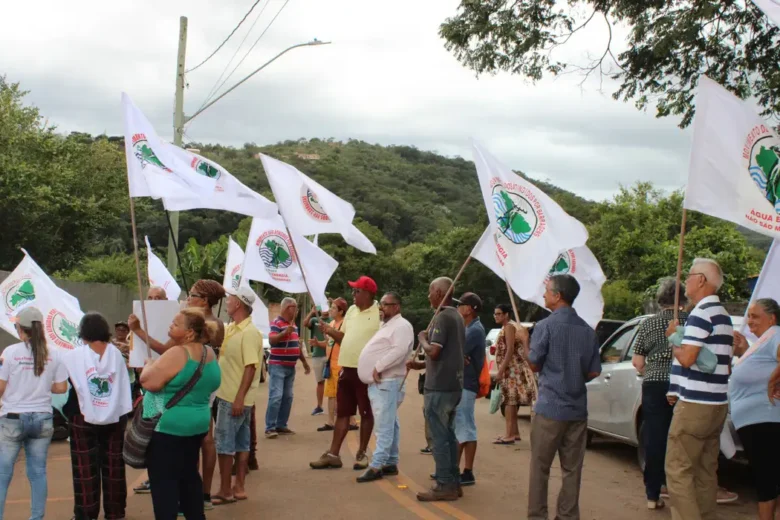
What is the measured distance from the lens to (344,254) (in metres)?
51.8

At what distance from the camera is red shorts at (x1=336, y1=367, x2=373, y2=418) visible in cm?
884

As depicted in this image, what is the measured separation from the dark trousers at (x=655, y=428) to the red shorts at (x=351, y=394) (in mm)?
2896

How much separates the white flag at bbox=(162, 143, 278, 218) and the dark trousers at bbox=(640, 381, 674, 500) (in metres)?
4.32

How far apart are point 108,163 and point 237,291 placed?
20839 millimetres

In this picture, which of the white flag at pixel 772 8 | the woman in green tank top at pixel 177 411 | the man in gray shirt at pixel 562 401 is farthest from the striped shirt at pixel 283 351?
the white flag at pixel 772 8

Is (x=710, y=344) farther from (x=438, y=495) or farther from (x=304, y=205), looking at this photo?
(x=304, y=205)

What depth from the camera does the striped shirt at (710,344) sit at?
5855 mm

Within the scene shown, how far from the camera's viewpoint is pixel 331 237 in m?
53.3

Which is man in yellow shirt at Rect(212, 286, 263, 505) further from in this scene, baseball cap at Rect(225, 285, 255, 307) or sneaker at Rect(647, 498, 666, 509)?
sneaker at Rect(647, 498, 666, 509)

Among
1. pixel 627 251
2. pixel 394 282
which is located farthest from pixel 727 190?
pixel 394 282

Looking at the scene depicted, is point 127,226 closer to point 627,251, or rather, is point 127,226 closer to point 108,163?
point 108,163

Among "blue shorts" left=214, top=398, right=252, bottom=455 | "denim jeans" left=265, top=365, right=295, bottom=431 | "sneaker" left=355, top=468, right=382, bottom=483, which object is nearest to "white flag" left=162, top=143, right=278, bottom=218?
"blue shorts" left=214, top=398, right=252, bottom=455

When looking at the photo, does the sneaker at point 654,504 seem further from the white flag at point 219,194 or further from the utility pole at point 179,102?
the utility pole at point 179,102

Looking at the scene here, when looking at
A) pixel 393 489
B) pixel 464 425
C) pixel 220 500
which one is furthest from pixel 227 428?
pixel 464 425
